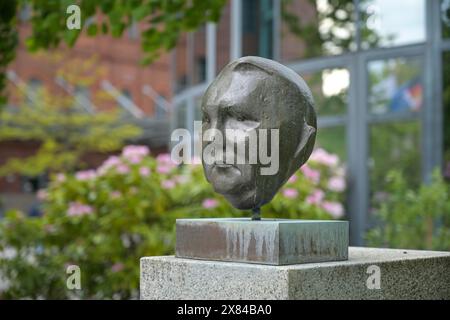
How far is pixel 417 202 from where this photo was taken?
31.2 ft

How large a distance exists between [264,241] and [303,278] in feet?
1.04

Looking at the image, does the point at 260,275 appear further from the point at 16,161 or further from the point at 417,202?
the point at 16,161

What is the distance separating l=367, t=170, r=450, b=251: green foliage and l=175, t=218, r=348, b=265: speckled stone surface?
4.59 m

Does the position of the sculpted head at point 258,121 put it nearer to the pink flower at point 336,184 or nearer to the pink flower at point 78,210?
the pink flower at point 78,210

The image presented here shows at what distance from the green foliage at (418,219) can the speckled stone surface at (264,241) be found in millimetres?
4589

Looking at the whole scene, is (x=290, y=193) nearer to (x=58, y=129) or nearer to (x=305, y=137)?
(x=305, y=137)

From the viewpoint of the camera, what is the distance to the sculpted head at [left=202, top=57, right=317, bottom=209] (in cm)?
469

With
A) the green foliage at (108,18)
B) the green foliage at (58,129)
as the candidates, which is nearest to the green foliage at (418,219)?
the green foliage at (108,18)

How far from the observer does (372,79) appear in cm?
1153

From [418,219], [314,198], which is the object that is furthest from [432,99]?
[314,198]

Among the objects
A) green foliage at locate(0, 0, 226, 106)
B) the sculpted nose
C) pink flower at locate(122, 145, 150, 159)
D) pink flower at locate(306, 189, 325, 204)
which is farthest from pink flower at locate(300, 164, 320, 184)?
the sculpted nose

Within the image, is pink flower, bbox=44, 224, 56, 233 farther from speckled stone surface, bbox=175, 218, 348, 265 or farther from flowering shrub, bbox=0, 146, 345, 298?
speckled stone surface, bbox=175, 218, 348, 265

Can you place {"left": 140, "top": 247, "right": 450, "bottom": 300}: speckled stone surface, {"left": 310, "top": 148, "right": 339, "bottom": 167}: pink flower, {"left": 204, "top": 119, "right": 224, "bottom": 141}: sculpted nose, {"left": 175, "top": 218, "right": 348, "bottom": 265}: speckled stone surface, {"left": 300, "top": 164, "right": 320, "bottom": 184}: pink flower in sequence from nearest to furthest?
1. {"left": 140, "top": 247, "right": 450, "bottom": 300}: speckled stone surface
2. {"left": 175, "top": 218, "right": 348, "bottom": 265}: speckled stone surface
3. {"left": 204, "top": 119, "right": 224, "bottom": 141}: sculpted nose
4. {"left": 300, "top": 164, "right": 320, "bottom": 184}: pink flower
5. {"left": 310, "top": 148, "right": 339, "bottom": 167}: pink flower

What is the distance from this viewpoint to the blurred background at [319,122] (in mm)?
8781
